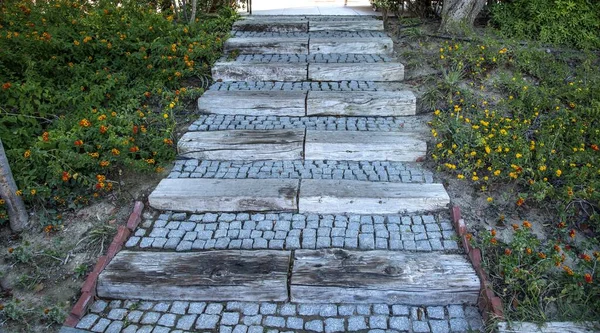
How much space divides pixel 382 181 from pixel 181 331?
1669 mm

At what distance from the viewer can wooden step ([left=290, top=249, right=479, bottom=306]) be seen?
2424 millimetres

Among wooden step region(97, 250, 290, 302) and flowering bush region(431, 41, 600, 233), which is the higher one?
flowering bush region(431, 41, 600, 233)

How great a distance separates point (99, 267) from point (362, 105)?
2532 millimetres

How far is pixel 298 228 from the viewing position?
288 cm

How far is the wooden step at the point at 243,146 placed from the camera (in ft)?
11.6

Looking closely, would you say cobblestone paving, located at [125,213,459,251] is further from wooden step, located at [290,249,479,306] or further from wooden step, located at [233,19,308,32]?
wooden step, located at [233,19,308,32]

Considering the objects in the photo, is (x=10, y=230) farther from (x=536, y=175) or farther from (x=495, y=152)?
(x=536, y=175)

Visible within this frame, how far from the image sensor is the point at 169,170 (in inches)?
135

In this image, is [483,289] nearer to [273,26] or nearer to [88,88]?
[88,88]

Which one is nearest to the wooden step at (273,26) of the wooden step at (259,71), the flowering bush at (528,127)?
the wooden step at (259,71)

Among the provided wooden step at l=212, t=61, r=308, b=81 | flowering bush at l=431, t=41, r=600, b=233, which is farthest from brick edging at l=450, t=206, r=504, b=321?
wooden step at l=212, t=61, r=308, b=81

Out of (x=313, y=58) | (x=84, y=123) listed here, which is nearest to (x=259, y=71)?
(x=313, y=58)

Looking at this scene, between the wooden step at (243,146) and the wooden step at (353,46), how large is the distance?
1.78 metres

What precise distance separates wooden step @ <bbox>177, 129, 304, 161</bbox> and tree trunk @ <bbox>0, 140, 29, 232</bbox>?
1.17 meters
